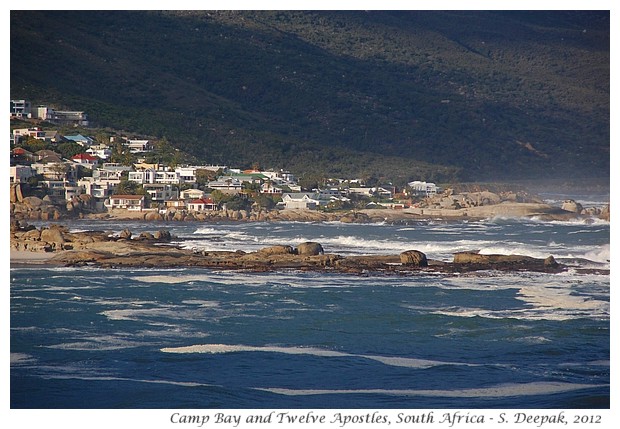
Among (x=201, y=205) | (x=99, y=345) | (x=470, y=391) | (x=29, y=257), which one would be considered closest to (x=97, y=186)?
(x=201, y=205)

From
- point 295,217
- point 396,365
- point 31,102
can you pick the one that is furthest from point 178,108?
point 396,365

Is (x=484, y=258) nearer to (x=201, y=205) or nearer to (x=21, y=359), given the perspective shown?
(x=201, y=205)

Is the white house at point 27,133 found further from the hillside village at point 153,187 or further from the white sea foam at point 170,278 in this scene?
the white sea foam at point 170,278

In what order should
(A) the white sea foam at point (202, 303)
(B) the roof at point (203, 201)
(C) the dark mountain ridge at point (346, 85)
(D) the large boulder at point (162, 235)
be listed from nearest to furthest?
(A) the white sea foam at point (202, 303), (D) the large boulder at point (162, 235), (B) the roof at point (203, 201), (C) the dark mountain ridge at point (346, 85)

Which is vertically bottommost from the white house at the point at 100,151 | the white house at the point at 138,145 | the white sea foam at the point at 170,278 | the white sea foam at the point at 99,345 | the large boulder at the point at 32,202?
the white sea foam at the point at 99,345

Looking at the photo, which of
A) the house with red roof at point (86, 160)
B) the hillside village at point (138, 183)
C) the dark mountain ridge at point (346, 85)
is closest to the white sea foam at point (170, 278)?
the hillside village at point (138, 183)
